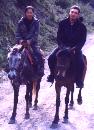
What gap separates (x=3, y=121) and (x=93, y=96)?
386cm

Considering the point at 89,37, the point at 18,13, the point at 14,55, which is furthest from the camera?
the point at 89,37

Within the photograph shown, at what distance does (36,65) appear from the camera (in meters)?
10.4

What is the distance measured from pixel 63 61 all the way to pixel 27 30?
5.74 ft

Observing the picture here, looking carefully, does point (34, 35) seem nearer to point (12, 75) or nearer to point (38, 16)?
point (12, 75)

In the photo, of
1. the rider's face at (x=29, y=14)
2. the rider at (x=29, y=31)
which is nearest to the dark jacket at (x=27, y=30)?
the rider at (x=29, y=31)

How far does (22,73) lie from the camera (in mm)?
9922

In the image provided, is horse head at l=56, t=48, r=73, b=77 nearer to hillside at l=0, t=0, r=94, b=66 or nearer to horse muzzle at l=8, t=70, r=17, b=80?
horse muzzle at l=8, t=70, r=17, b=80

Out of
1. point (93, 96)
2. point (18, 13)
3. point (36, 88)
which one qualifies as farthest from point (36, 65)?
point (18, 13)

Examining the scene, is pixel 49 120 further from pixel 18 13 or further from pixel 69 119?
pixel 18 13

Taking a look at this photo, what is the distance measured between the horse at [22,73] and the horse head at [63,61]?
36.5 inches

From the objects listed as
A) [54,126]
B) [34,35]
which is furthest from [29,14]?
[54,126]

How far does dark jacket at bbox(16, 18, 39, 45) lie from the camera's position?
1037cm

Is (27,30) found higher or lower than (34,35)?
higher

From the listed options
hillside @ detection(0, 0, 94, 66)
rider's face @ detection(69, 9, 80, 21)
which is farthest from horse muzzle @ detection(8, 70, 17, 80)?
hillside @ detection(0, 0, 94, 66)
